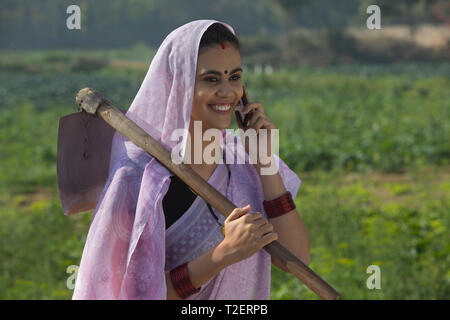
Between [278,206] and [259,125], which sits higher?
[259,125]

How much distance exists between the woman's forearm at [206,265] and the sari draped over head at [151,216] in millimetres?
88

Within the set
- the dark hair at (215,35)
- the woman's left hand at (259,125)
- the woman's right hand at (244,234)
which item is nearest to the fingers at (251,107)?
the woman's left hand at (259,125)

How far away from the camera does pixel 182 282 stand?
6.28 feet

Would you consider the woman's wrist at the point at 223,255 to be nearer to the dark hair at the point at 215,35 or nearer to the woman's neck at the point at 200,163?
the woman's neck at the point at 200,163

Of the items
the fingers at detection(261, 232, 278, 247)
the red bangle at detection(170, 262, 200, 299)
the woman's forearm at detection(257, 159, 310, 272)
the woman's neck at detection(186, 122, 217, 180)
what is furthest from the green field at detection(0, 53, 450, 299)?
the fingers at detection(261, 232, 278, 247)

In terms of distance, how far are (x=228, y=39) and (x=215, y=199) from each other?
511mm

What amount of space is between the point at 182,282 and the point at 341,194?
5043 mm

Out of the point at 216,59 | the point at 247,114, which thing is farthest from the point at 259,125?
the point at 216,59

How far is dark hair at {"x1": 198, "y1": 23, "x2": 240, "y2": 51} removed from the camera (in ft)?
6.49

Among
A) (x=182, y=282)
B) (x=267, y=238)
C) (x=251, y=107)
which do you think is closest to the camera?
(x=267, y=238)

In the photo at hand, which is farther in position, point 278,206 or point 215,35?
point 278,206

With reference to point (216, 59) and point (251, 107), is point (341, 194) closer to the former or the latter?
point (251, 107)

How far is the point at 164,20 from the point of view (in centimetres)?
3612

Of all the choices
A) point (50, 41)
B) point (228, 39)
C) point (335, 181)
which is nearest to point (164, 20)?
Answer: point (50, 41)
